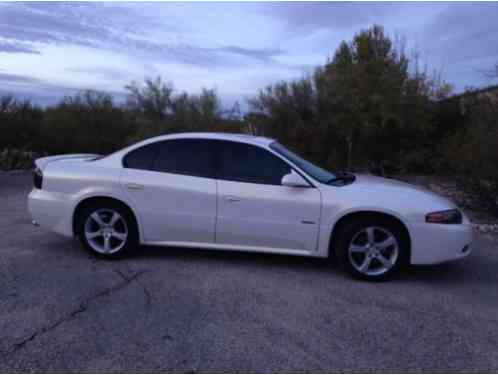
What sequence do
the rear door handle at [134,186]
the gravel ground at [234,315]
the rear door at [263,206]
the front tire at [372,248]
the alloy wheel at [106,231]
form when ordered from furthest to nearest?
the alloy wheel at [106,231]
the rear door handle at [134,186]
the rear door at [263,206]
the front tire at [372,248]
the gravel ground at [234,315]

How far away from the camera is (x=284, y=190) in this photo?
545cm

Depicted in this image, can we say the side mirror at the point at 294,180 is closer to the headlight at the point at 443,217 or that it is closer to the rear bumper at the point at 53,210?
the headlight at the point at 443,217

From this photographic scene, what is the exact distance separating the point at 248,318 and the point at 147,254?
7.68ft

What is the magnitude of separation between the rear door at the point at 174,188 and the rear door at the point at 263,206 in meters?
0.16

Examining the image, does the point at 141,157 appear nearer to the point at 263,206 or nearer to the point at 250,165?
the point at 250,165

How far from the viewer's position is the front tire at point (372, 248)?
527cm

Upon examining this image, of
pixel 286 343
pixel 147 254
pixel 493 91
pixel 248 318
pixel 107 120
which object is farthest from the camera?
pixel 107 120

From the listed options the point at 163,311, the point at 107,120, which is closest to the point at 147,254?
the point at 163,311

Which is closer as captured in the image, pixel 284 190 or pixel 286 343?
pixel 286 343

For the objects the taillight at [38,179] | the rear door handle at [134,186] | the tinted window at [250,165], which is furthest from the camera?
the taillight at [38,179]

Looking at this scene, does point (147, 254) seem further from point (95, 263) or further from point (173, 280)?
point (173, 280)

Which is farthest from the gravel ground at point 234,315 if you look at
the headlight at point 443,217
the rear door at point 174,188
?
the headlight at point 443,217

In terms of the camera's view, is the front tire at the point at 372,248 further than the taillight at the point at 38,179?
No

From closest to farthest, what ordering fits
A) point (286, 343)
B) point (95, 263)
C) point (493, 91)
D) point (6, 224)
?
point (286, 343) < point (95, 263) < point (6, 224) < point (493, 91)
